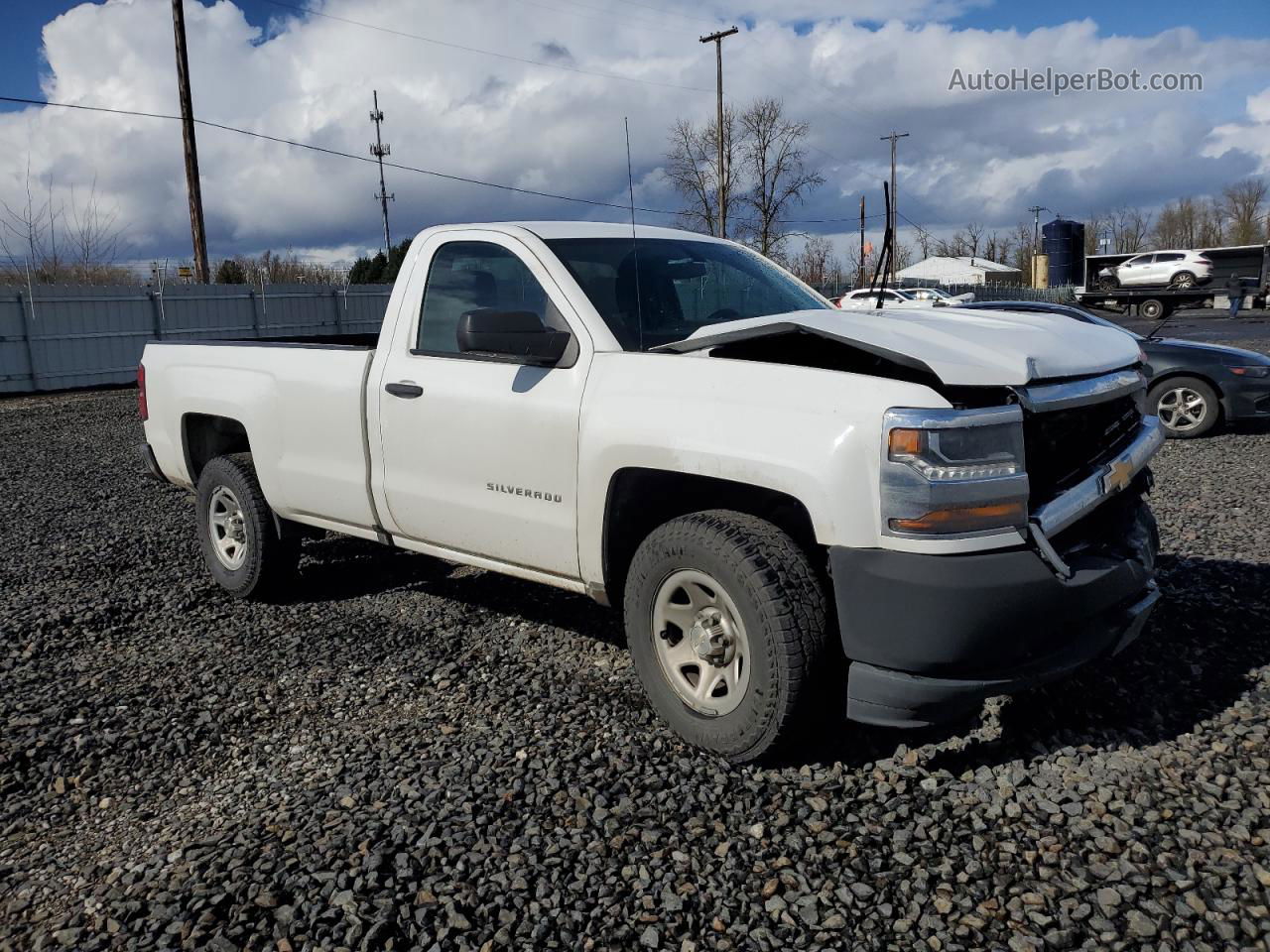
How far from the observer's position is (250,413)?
17.1ft

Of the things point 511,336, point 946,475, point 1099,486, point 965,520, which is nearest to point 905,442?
point 946,475

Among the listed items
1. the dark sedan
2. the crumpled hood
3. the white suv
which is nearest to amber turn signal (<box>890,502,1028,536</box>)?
the crumpled hood

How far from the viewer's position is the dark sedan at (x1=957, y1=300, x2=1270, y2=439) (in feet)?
32.5

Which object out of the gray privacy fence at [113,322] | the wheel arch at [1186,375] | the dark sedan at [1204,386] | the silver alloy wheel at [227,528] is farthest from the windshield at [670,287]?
the gray privacy fence at [113,322]

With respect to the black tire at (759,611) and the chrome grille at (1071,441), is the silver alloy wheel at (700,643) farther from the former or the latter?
the chrome grille at (1071,441)

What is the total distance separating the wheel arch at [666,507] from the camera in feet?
11.2

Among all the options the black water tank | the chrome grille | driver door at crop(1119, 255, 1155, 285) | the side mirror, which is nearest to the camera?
the chrome grille

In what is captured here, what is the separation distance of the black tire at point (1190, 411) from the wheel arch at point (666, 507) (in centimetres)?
799

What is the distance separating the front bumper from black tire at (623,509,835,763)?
0.14 meters

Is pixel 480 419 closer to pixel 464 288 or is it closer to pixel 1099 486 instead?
pixel 464 288

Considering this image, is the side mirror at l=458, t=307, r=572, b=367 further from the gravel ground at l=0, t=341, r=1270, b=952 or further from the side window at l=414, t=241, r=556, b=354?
the gravel ground at l=0, t=341, r=1270, b=952

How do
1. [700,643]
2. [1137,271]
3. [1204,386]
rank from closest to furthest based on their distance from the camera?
[700,643] < [1204,386] < [1137,271]

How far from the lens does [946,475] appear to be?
2848 millimetres

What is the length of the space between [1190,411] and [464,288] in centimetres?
855
